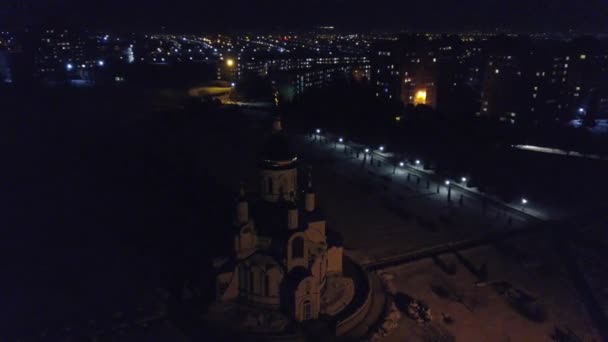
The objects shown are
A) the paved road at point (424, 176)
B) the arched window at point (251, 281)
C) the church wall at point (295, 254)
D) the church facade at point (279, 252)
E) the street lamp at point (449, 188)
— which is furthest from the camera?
the street lamp at point (449, 188)

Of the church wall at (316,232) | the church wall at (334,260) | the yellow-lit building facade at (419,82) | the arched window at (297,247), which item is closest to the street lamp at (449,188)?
the church wall at (334,260)

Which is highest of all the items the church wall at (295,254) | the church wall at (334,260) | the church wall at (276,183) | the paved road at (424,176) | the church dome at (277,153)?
the church dome at (277,153)

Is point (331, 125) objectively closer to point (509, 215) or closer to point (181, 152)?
point (181, 152)

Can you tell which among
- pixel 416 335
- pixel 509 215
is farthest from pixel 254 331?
pixel 509 215

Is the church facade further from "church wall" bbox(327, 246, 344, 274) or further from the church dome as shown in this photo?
"church wall" bbox(327, 246, 344, 274)

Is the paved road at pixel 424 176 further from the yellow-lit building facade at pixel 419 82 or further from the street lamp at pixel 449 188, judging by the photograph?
the yellow-lit building facade at pixel 419 82

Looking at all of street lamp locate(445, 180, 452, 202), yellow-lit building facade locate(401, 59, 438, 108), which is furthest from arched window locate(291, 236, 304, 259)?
yellow-lit building facade locate(401, 59, 438, 108)
